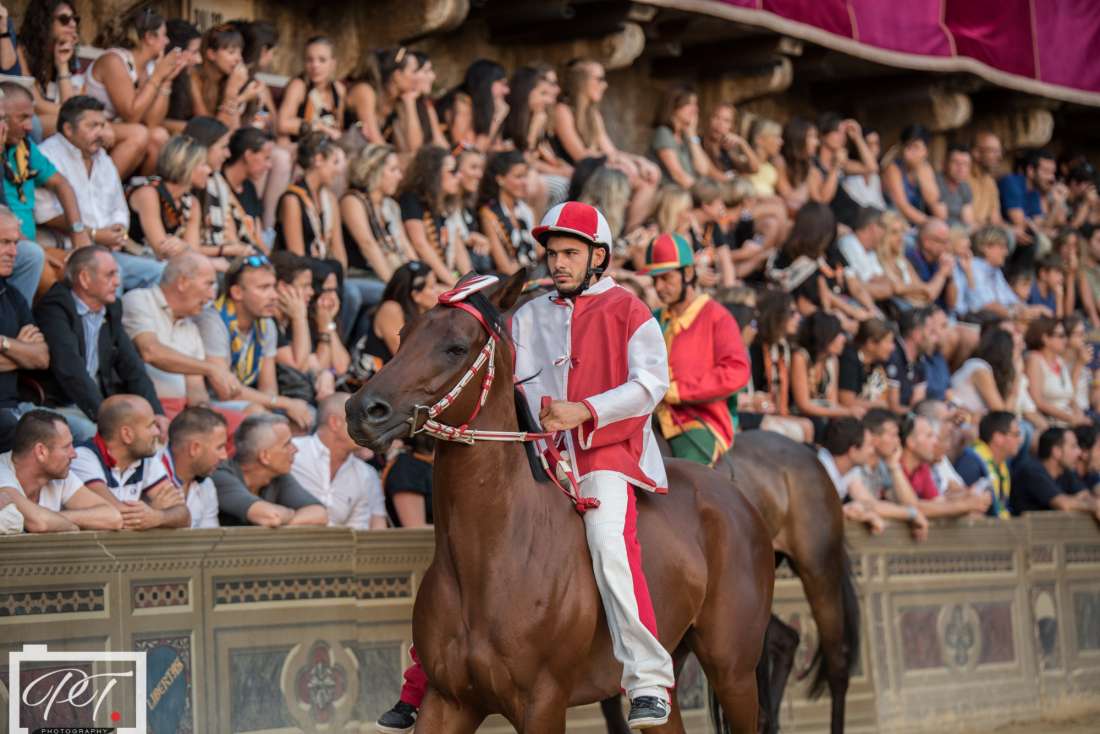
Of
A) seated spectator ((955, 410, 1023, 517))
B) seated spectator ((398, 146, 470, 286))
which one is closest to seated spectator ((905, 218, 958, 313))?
seated spectator ((955, 410, 1023, 517))

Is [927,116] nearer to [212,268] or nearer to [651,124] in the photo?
[651,124]

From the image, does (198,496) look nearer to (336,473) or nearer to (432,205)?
(336,473)

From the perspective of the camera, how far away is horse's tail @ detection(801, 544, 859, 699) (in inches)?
383

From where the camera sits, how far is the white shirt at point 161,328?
8.67 m

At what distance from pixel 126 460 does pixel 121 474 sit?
67 millimetres

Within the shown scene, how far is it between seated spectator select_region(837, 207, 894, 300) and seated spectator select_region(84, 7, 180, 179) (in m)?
6.51

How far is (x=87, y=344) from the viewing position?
26.8 feet

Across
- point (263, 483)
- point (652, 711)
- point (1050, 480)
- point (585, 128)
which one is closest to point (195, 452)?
point (263, 483)

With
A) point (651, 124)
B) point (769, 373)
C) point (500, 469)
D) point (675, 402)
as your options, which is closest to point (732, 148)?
point (651, 124)

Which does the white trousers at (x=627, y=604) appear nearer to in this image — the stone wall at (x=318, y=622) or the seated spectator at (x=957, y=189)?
the stone wall at (x=318, y=622)

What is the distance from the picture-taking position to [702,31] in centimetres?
1520

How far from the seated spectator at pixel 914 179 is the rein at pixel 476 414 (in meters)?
10.3

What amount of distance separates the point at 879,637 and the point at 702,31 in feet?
21.5

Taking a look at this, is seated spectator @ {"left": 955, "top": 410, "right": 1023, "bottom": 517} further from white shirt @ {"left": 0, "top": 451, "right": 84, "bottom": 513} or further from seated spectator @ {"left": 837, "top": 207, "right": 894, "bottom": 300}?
white shirt @ {"left": 0, "top": 451, "right": 84, "bottom": 513}
